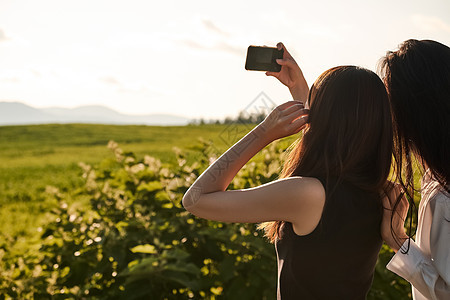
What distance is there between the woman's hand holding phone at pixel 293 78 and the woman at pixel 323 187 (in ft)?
1.49

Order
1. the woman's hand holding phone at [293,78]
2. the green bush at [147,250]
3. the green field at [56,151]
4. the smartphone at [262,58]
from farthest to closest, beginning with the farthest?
1. the green field at [56,151]
2. the green bush at [147,250]
3. the woman's hand holding phone at [293,78]
4. the smartphone at [262,58]

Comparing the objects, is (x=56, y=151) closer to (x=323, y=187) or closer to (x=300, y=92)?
(x=300, y=92)

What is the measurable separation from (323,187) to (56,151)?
2056 cm

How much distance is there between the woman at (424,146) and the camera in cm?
172

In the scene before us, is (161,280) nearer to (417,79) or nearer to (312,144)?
(312,144)

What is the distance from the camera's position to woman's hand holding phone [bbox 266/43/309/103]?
2174 millimetres

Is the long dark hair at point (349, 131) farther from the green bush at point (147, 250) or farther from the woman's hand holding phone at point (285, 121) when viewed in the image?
the green bush at point (147, 250)

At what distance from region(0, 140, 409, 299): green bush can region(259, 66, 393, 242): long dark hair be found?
1.33 metres

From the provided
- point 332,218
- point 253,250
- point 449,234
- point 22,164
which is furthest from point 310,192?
point 22,164

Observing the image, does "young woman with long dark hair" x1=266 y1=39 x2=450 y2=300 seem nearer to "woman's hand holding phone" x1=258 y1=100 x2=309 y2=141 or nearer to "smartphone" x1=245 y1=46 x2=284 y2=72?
"woman's hand holding phone" x1=258 y1=100 x2=309 y2=141

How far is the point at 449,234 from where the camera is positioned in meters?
1.68

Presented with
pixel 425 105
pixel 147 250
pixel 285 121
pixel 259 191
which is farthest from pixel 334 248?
pixel 147 250

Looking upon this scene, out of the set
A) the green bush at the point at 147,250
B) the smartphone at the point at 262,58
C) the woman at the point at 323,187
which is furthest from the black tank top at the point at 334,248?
the green bush at the point at 147,250

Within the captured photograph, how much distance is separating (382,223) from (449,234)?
209 mm
